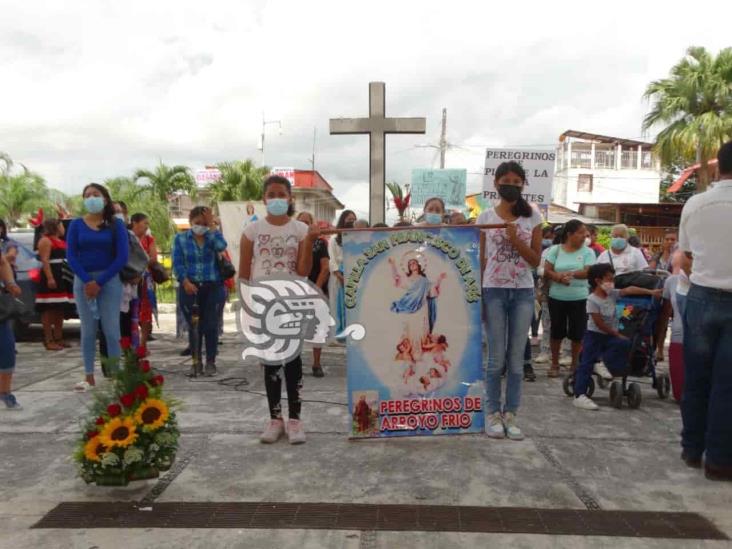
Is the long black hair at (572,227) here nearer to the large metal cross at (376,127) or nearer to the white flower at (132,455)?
the large metal cross at (376,127)

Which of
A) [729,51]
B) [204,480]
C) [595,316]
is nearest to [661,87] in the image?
[729,51]

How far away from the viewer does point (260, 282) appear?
4367 mm

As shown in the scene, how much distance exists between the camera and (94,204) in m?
5.54

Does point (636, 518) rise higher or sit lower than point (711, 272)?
lower

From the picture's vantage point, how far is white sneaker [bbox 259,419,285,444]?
4348 millimetres

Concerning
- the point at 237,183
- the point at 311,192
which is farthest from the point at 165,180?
the point at 311,192

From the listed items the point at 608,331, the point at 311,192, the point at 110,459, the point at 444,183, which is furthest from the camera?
the point at 311,192

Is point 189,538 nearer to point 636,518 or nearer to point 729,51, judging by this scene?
point 636,518

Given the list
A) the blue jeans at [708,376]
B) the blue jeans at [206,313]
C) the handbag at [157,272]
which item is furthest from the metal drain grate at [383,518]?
the handbag at [157,272]

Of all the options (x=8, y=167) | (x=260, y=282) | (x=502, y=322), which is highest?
(x=8, y=167)

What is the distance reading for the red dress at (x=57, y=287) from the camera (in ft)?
28.2

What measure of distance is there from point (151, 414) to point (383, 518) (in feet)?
4.45

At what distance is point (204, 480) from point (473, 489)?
1.53m

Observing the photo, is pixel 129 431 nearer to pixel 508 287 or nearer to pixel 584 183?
pixel 508 287
